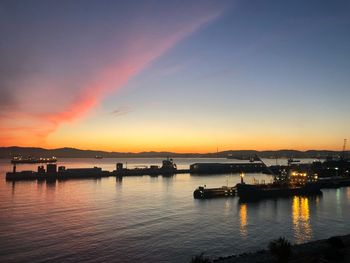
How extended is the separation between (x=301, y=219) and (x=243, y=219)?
37.8 feet

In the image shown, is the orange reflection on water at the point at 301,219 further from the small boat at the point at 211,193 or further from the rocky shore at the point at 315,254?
the small boat at the point at 211,193

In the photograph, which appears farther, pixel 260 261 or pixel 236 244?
pixel 236 244

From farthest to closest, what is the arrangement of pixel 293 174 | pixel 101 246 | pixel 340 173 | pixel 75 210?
pixel 340 173, pixel 293 174, pixel 75 210, pixel 101 246

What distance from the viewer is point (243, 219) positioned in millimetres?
64375

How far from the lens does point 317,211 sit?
245 ft

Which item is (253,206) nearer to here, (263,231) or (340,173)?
(263,231)

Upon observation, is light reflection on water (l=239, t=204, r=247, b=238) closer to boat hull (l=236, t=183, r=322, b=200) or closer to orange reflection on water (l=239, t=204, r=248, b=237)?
orange reflection on water (l=239, t=204, r=248, b=237)

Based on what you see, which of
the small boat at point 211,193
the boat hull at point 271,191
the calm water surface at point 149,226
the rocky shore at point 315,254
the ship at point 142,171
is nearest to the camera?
the rocky shore at point 315,254

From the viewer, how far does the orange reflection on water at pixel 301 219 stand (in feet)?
168

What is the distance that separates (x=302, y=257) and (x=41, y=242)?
113ft

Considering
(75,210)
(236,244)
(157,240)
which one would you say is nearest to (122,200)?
(75,210)

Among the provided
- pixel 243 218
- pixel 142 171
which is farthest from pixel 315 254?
pixel 142 171

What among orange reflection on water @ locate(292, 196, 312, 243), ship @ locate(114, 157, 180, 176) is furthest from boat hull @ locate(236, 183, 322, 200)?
ship @ locate(114, 157, 180, 176)

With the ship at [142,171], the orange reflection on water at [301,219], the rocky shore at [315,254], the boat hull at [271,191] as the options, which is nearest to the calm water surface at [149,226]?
the orange reflection on water at [301,219]
